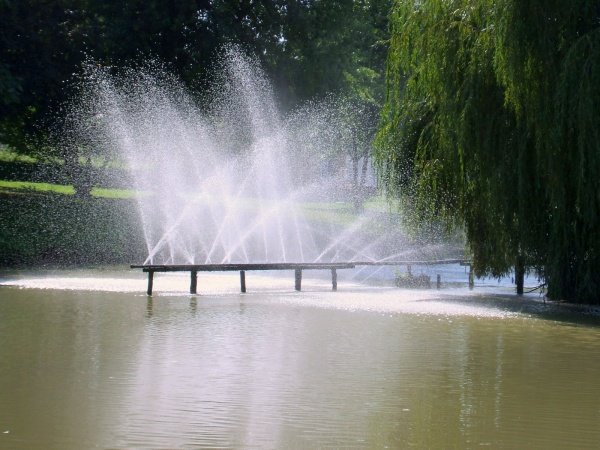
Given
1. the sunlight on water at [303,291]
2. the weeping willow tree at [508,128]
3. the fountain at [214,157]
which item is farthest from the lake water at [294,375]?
the fountain at [214,157]

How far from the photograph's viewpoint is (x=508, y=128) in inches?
758

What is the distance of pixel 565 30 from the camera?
18094mm

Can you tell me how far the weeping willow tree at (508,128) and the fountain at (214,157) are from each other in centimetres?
1218

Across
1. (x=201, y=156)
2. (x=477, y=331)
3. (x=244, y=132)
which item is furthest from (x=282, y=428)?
(x=201, y=156)

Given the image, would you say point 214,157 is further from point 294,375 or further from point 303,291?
point 294,375

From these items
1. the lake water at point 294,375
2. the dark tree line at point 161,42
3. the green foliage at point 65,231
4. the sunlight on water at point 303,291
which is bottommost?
the lake water at point 294,375

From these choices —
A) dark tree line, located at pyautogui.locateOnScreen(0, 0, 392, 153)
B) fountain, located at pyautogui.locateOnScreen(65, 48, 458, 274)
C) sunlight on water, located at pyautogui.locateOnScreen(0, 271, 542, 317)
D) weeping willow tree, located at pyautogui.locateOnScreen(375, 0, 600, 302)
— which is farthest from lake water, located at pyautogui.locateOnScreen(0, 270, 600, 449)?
dark tree line, located at pyautogui.locateOnScreen(0, 0, 392, 153)

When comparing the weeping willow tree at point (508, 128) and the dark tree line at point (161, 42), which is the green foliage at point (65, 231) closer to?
the dark tree line at point (161, 42)

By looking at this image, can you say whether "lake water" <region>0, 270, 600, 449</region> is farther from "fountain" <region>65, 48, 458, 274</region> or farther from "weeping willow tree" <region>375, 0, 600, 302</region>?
"fountain" <region>65, 48, 458, 274</region>

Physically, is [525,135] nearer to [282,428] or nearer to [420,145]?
[420,145]

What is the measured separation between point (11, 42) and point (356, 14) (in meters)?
16.3

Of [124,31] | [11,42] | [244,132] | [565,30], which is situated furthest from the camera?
[244,132]

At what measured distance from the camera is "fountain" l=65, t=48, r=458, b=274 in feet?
123

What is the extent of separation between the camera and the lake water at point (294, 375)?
26.6 ft
